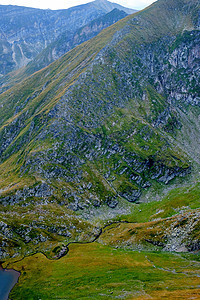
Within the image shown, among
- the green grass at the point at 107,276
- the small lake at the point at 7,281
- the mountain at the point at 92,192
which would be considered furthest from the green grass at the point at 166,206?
the small lake at the point at 7,281

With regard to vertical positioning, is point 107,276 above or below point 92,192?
below

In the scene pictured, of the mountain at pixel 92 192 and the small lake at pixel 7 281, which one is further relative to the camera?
the mountain at pixel 92 192

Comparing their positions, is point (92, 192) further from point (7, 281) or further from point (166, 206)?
point (7, 281)

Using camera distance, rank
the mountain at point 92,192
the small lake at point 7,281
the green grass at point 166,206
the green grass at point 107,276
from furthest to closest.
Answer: the green grass at point 166,206, the mountain at point 92,192, the small lake at point 7,281, the green grass at point 107,276

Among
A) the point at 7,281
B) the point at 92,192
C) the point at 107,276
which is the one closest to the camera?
the point at 107,276

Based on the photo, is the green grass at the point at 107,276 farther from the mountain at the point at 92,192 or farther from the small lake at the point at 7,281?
the mountain at the point at 92,192

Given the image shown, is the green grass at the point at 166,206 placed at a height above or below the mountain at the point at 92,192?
below

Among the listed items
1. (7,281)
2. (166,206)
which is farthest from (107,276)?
(166,206)

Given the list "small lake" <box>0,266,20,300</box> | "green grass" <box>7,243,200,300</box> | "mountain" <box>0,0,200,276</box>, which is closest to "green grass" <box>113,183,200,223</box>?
"mountain" <box>0,0,200,276</box>

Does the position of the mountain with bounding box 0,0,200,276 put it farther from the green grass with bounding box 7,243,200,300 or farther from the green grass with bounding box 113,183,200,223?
the green grass with bounding box 7,243,200,300
